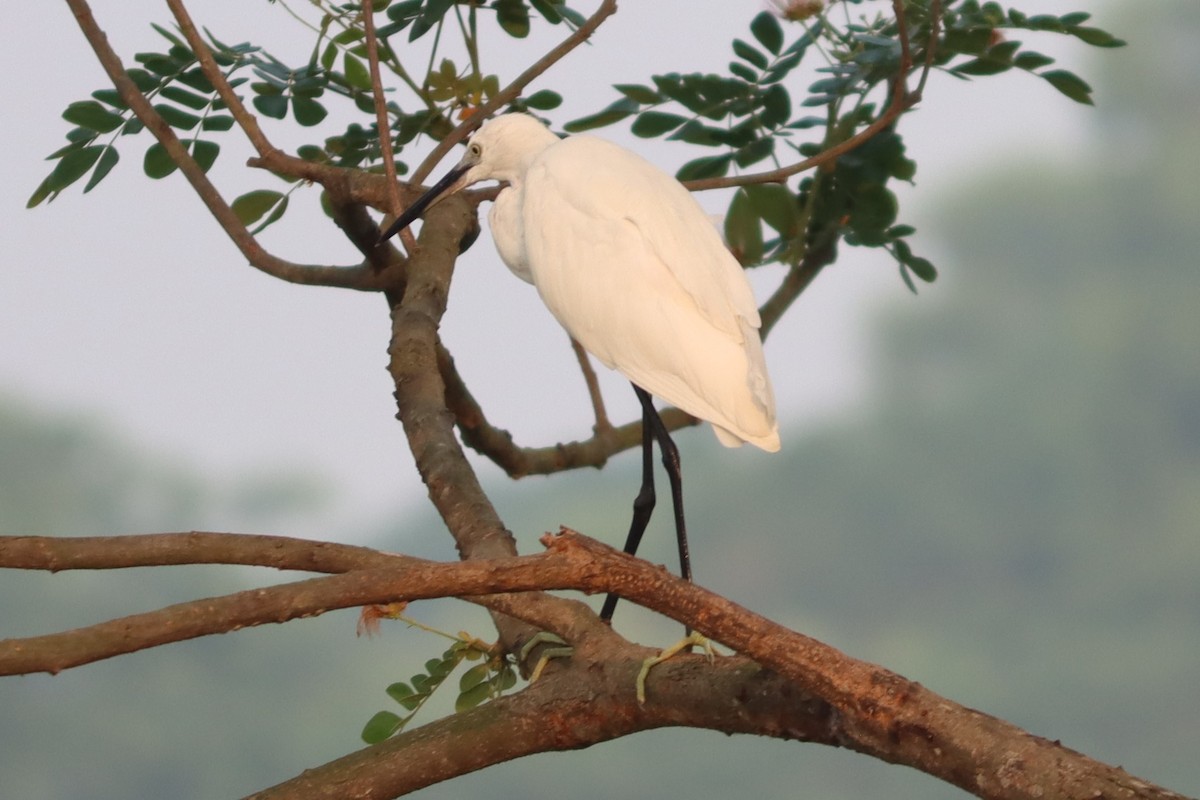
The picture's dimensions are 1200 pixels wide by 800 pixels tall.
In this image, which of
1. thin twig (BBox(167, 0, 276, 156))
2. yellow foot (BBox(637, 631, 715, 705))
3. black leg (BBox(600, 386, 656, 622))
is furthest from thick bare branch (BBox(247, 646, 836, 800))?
thin twig (BBox(167, 0, 276, 156))

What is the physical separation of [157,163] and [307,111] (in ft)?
0.60

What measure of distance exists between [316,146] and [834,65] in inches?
26.1

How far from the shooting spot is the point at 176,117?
1627 mm

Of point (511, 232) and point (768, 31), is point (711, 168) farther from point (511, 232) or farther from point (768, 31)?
point (511, 232)

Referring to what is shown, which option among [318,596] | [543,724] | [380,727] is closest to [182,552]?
[318,596]

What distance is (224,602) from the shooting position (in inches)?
33.8

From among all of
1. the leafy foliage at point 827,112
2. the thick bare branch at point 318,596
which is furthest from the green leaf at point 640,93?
the thick bare branch at point 318,596

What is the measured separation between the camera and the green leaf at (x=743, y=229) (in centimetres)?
197

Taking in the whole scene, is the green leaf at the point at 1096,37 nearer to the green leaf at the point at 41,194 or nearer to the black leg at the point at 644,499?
the black leg at the point at 644,499

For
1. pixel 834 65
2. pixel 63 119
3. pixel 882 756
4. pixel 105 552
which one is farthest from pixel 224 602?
pixel 834 65

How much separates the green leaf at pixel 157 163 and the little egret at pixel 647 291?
16.6 inches

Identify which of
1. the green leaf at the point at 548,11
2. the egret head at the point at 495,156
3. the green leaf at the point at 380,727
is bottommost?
the green leaf at the point at 380,727

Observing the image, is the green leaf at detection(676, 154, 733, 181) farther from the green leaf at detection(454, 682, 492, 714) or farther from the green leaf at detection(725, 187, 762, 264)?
the green leaf at detection(454, 682, 492, 714)

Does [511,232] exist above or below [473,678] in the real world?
above
